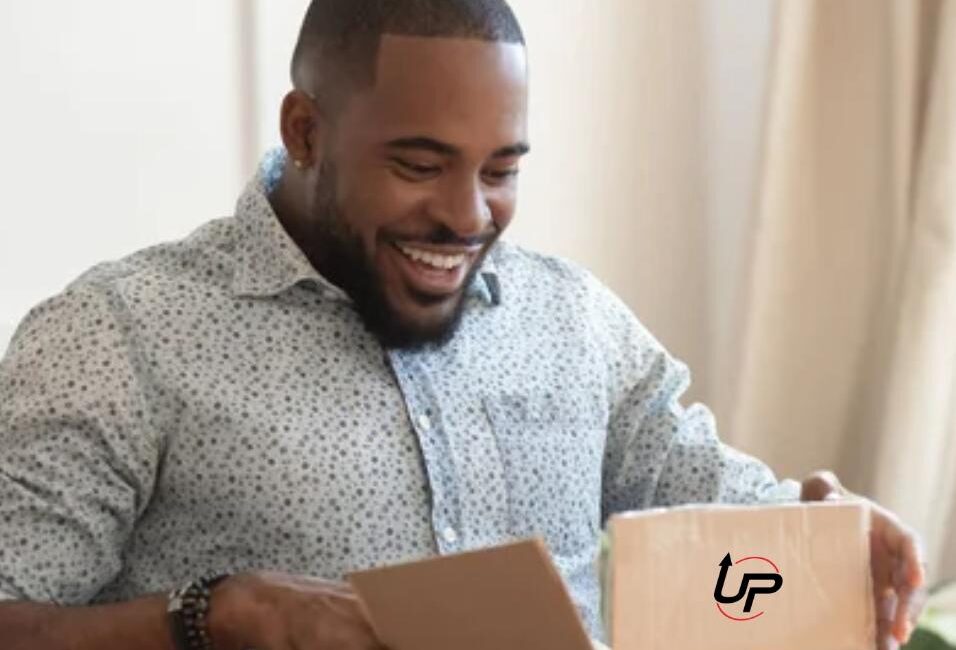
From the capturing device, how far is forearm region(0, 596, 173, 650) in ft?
3.91

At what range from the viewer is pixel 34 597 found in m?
1.23

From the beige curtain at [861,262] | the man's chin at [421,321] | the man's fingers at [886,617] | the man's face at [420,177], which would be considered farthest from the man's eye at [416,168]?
the beige curtain at [861,262]

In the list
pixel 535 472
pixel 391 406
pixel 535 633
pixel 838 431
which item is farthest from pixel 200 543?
pixel 838 431

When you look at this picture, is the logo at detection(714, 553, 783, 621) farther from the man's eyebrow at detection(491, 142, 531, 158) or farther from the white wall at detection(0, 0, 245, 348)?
the white wall at detection(0, 0, 245, 348)

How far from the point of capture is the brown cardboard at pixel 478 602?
3.17 ft

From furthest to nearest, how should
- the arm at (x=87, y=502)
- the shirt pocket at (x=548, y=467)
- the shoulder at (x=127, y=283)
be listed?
the shirt pocket at (x=548, y=467) → the shoulder at (x=127, y=283) → the arm at (x=87, y=502)

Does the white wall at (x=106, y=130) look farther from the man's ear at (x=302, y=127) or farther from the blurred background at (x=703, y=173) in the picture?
the man's ear at (x=302, y=127)

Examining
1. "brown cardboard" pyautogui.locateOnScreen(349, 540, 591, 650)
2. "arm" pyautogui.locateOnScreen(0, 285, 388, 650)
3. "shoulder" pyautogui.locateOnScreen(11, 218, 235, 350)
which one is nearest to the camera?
"brown cardboard" pyautogui.locateOnScreen(349, 540, 591, 650)

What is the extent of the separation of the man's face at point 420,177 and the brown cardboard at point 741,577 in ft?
1.31

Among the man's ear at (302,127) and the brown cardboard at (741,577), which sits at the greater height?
the man's ear at (302,127)

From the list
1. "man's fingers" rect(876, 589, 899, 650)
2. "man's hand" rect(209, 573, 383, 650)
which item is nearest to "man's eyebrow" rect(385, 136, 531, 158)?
"man's hand" rect(209, 573, 383, 650)

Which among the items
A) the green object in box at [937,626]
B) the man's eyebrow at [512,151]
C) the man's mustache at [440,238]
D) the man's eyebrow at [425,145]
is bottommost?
the green object in box at [937,626]

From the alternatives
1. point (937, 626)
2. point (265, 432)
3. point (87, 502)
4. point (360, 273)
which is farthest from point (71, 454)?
point (937, 626)

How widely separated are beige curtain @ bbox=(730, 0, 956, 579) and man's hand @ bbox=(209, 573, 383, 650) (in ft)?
2.83
